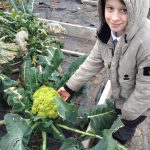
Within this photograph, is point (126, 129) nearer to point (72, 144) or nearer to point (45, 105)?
point (72, 144)

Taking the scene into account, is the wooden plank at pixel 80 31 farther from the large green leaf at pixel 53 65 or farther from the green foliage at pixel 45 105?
the green foliage at pixel 45 105

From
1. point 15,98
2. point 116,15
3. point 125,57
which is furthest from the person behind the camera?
point 15,98

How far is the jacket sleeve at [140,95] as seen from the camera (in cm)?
224

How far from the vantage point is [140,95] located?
2.34m

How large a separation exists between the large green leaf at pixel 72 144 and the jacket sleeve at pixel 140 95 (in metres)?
0.42

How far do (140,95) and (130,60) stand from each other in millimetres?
252

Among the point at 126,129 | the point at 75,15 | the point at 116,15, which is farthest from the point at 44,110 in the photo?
the point at 75,15

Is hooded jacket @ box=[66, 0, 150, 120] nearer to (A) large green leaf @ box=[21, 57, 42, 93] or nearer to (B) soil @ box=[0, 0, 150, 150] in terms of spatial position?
(A) large green leaf @ box=[21, 57, 42, 93]

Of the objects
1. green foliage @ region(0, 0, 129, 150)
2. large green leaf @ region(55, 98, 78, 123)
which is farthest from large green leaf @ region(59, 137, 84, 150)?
large green leaf @ region(55, 98, 78, 123)

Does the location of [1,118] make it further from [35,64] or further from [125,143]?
[125,143]

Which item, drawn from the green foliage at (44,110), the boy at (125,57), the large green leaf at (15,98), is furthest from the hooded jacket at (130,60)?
the large green leaf at (15,98)

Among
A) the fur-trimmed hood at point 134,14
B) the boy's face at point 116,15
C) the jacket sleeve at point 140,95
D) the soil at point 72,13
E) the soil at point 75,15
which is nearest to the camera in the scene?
the fur-trimmed hood at point 134,14

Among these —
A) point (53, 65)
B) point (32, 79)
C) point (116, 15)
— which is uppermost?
point (116, 15)

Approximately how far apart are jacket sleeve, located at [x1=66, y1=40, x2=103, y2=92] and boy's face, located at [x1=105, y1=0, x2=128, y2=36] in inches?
15.2
